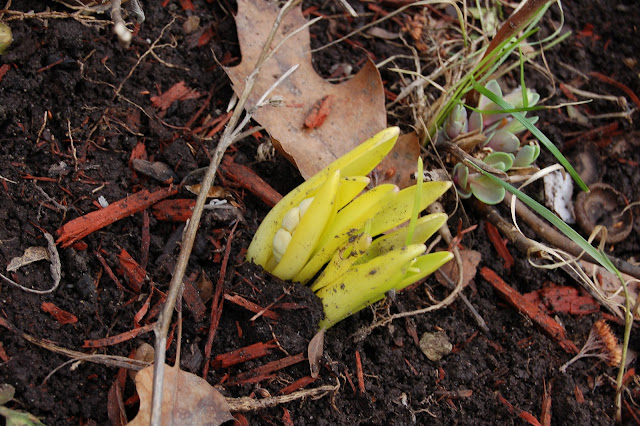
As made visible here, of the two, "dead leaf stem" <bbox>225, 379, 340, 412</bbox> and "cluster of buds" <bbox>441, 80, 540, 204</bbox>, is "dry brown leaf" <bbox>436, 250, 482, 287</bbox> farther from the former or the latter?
"dead leaf stem" <bbox>225, 379, 340, 412</bbox>

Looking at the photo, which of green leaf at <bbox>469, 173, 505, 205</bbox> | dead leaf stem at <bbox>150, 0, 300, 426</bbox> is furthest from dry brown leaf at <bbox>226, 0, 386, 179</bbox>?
green leaf at <bbox>469, 173, 505, 205</bbox>

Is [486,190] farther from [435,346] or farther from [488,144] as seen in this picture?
[435,346]

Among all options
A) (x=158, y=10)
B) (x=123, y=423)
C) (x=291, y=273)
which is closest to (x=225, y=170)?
(x=291, y=273)

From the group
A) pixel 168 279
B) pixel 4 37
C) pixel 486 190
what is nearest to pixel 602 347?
pixel 486 190

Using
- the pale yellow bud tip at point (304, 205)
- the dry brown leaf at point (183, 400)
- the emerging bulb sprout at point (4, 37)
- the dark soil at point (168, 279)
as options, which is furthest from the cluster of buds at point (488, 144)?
the emerging bulb sprout at point (4, 37)

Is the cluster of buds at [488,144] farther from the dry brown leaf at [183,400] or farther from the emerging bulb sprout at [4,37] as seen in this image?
the emerging bulb sprout at [4,37]

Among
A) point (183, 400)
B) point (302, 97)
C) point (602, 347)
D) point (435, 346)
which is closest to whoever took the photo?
point (183, 400)
